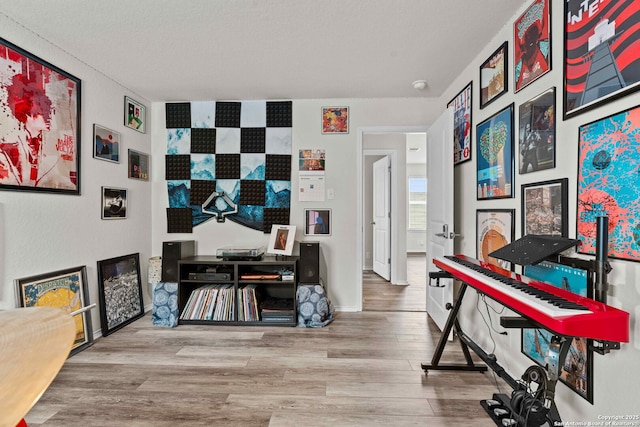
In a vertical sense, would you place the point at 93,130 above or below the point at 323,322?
above

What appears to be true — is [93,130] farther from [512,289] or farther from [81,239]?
[512,289]

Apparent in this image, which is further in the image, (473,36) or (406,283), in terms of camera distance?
(406,283)

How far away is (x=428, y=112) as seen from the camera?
11.0ft

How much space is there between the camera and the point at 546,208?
5.45 ft

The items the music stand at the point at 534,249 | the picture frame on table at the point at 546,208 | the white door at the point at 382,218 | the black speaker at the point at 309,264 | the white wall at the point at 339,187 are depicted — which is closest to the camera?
the music stand at the point at 534,249

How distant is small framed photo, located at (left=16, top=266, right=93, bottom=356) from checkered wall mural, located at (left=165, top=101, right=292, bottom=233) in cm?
108

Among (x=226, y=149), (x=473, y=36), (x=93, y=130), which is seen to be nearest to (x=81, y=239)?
(x=93, y=130)

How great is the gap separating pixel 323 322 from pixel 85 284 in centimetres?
203

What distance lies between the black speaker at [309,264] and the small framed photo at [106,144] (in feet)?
6.44

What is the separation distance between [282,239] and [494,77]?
2284 millimetres


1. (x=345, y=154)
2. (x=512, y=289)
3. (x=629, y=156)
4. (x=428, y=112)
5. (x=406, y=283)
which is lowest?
(x=406, y=283)

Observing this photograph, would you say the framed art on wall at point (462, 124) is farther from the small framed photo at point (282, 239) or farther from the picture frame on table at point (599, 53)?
the small framed photo at point (282, 239)

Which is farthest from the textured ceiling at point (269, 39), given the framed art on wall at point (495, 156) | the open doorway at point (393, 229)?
the open doorway at point (393, 229)

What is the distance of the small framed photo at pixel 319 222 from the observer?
339cm
